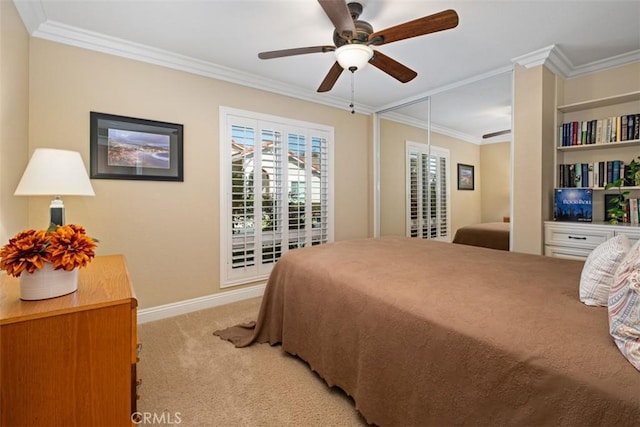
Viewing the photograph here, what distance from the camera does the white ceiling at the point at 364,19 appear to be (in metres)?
2.06

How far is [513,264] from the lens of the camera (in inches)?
72.8

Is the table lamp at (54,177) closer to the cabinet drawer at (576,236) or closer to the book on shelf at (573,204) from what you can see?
the cabinet drawer at (576,236)

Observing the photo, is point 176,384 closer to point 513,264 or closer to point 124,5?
point 513,264

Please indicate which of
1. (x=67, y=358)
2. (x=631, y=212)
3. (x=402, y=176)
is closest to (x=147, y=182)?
(x=67, y=358)

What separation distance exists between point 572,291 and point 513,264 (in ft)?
1.74

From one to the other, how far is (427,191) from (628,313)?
3.19 metres

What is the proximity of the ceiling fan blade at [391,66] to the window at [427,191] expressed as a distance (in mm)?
1805

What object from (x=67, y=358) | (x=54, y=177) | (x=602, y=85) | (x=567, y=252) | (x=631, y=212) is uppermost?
(x=602, y=85)

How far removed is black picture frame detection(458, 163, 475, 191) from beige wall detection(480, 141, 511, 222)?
0.14 m

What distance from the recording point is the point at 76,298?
3.62 feet

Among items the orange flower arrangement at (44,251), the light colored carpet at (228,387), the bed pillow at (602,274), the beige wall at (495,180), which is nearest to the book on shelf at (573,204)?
the beige wall at (495,180)

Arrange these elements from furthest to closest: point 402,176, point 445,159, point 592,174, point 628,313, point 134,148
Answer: point 402,176 < point 445,159 < point 592,174 < point 134,148 < point 628,313

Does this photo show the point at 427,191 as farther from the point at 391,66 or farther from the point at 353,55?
the point at 353,55

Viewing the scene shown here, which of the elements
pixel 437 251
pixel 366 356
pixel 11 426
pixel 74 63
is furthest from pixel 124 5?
pixel 437 251
